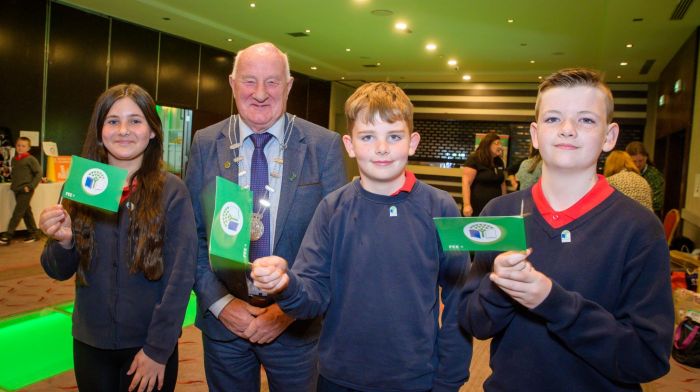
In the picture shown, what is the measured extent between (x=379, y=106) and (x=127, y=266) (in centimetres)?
95

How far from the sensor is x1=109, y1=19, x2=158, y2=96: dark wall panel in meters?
8.88

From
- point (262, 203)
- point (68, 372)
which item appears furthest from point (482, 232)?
point (68, 372)

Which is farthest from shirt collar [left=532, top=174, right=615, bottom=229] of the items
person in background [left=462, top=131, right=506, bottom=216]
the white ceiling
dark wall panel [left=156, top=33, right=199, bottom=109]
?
dark wall panel [left=156, top=33, right=199, bottom=109]

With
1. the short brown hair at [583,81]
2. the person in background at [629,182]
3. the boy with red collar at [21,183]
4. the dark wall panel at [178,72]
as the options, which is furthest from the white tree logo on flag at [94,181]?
the dark wall panel at [178,72]

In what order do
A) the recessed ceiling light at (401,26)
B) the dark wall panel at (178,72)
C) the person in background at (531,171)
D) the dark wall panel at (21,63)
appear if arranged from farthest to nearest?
the dark wall panel at (178,72)
the recessed ceiling light at (401,26)
the dark wall panel at (21,63)
the person in background at (531,171)

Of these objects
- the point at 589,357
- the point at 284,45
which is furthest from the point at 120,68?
the point at 589,357

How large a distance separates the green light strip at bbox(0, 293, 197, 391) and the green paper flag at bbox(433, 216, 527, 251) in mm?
2826

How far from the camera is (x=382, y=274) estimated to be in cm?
142

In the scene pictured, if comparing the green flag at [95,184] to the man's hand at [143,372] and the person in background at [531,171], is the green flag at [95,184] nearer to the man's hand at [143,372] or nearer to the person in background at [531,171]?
the man's hand at [143,372]

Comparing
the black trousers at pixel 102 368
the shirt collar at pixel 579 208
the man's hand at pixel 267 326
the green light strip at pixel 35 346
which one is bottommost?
the green light strip at pixel 35 346

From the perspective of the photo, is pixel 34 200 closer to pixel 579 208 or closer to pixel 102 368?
pixel 102 368

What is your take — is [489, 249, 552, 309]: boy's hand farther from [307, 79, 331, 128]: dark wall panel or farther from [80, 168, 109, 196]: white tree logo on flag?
[307, 79, 331, 128]: dark wall panel

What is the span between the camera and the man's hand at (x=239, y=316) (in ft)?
5.74

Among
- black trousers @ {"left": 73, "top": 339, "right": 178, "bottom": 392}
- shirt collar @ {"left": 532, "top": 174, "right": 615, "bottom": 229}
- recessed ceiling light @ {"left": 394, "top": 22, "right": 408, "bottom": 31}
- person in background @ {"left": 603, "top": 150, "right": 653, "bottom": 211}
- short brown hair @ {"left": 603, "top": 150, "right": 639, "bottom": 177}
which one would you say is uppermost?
recessed ceiling light @ {"left": 394, "top": 22, "right": 408, "bottom": 31}
